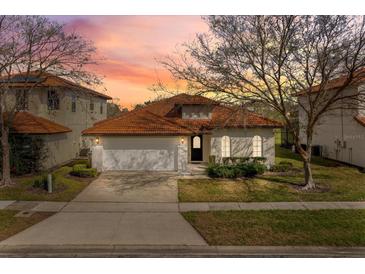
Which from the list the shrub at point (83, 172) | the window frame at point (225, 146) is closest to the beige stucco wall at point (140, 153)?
the shrub at point (83, 172)

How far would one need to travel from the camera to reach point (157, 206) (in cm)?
1173

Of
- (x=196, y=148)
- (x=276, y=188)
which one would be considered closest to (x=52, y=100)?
(x=196, y=148)

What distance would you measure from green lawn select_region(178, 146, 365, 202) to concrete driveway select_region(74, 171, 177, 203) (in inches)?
29.3

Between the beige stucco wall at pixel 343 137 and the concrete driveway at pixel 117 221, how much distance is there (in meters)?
9.66

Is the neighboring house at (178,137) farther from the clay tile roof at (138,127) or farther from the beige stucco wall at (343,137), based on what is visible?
the beige stucco wall at (343,137)

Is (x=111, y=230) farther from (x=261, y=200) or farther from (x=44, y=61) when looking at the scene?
(x=44, y=61)

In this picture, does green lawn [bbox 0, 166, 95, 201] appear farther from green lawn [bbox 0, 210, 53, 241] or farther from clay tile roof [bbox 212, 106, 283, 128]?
clay tile roof [bbox 212, 106, 283, 128]

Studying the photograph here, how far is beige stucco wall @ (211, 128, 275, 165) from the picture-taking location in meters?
18.6

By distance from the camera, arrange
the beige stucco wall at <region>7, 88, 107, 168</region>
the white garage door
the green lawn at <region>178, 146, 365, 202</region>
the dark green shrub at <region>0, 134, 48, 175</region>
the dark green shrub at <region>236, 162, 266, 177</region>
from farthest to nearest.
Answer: the beige stucco wall at <region>7, 88, 107, 168</region> → the white garage door → the dark green shrub at <region>0, 134, 48, 175</region> → the dark green shrub at <region>236, 162, 266, 177</region> → the green lawn at <region>178, 146, 365, 202</region>

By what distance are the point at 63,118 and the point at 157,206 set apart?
1322 cm

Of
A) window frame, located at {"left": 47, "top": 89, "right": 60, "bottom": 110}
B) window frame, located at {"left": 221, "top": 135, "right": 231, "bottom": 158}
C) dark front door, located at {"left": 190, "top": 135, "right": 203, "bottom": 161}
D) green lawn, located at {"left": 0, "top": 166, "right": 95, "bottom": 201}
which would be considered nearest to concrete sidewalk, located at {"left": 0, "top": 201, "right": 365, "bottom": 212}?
green lawn, located at {"left": 0, "top": 166, "right": 95, "bottom": 201}

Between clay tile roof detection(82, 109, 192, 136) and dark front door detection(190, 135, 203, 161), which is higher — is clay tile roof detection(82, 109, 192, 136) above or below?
above

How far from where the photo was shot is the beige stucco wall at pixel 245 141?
18.6m

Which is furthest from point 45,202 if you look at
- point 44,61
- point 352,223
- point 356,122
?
point 356,122
